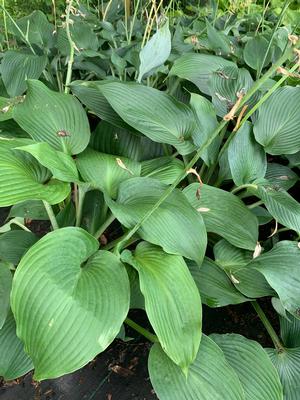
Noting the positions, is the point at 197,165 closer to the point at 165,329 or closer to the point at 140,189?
the point at 140,189

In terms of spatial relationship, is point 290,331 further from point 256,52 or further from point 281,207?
point 256,52

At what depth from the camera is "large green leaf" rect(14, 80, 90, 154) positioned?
115 centimetres

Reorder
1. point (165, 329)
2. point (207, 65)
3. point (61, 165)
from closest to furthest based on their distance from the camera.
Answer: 1. point (165, 329)
2. point (61, 165)
3. point (207, 65)

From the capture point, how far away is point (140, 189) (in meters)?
1.07

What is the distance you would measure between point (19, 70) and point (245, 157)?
984 mm

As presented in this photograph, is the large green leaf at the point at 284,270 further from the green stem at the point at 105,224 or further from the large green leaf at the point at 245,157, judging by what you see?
the green stem at the point at 105,224

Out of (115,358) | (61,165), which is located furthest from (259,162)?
(115,358)

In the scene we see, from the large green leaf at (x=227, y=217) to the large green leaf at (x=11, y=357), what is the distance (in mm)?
563

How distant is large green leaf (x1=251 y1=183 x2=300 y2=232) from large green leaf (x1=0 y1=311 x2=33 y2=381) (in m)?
0.72

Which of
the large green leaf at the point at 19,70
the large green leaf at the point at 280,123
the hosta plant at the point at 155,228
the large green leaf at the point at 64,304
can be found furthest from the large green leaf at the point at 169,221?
the large green leaf at the point at 19,70

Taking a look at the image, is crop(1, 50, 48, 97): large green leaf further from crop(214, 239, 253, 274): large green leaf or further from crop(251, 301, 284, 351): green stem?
crop(251, 301, 284, 351): green stem

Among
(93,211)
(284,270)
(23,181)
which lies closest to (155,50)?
(93,211)

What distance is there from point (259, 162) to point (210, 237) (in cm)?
29

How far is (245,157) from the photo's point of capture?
1.28 m
